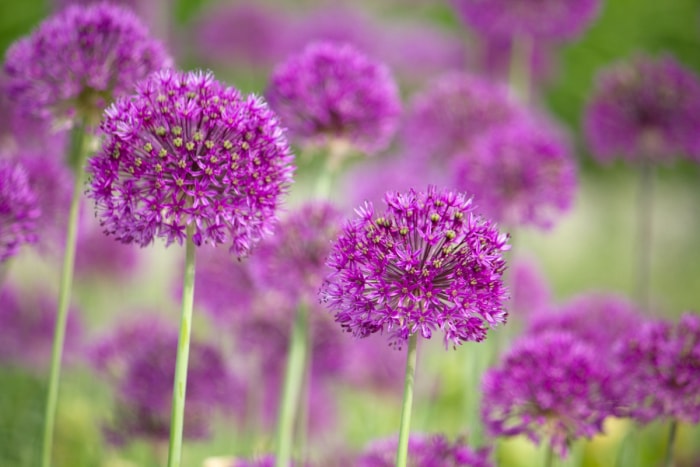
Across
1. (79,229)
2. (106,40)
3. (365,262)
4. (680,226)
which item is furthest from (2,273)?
(680,226)

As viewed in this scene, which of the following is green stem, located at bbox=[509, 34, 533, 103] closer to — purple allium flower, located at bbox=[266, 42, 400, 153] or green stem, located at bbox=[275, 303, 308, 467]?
purple allium flower, located at bbox=[266, 42, 400, 153]

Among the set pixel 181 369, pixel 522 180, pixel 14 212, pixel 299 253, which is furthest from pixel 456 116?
pixel 181 369

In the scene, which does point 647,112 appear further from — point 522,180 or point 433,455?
point 433,455

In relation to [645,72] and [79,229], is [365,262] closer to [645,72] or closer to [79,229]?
[79,229]

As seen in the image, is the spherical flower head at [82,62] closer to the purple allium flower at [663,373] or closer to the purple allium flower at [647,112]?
the purple allium flower at [663,373]

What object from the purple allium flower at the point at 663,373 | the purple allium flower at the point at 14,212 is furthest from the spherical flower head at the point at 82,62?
the purple allium flower at the point at 663,373

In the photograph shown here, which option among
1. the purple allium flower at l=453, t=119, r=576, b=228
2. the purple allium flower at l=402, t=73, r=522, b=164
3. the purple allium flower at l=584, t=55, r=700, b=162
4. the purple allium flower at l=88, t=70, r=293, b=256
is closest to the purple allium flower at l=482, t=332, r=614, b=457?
the purple allium flower at l=88, t=70, r=293, b=256
